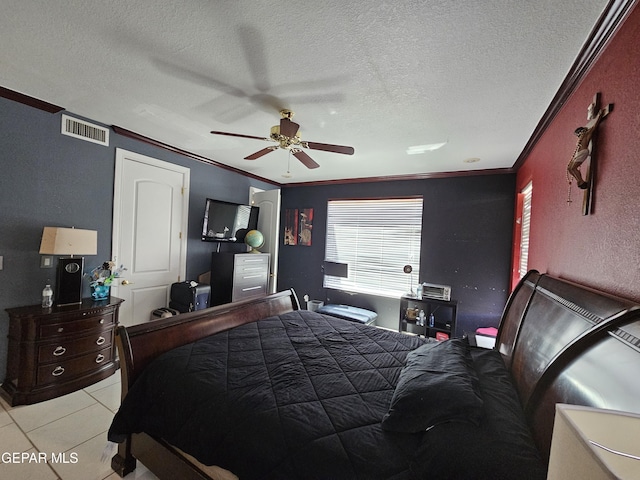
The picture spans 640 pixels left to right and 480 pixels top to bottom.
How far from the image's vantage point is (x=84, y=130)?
2686 mm

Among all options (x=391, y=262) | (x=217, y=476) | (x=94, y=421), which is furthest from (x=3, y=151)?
(x=391, y=262)

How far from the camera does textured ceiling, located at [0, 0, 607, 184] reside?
4.41 feet

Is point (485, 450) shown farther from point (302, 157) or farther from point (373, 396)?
point (302, 157)

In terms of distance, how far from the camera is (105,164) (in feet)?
9.41

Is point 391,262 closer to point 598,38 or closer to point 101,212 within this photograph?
point 598,38

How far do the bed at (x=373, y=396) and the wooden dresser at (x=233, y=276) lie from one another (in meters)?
1.87

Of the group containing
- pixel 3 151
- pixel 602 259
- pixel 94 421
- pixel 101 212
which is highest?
pixel 3 151

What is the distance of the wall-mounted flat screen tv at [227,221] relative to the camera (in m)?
3.83

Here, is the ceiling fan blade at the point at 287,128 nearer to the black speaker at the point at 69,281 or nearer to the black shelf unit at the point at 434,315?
the black speaker at the point at 69,281

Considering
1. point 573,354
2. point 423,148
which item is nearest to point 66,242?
point 573,354

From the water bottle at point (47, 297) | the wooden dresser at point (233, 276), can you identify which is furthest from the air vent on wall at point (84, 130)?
the wooden dresser at point (233, 276)

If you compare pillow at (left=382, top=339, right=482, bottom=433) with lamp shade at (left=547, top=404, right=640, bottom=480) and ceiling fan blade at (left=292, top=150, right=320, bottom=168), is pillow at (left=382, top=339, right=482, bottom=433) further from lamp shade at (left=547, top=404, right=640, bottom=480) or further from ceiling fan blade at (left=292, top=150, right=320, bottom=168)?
ceiling fan blade at (left=292, top=150, right=320, bottom=168)

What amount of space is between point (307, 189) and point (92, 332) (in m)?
3.74

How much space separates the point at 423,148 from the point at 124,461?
3.66 metres
